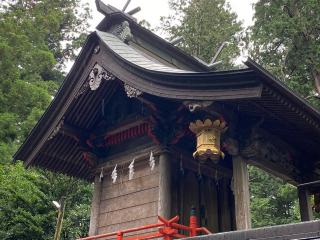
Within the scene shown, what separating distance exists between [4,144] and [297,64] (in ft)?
43.4

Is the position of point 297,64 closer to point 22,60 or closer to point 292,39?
point 292,39

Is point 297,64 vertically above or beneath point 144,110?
above

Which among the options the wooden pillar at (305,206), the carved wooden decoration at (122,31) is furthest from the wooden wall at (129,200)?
the wooden pillar at (305,206)

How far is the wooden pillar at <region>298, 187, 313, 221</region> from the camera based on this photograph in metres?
8.70

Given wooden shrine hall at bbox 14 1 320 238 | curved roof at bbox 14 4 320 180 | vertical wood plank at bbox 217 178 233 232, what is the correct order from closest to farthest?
curved roof at bbox 14 4 320 180, wooden shrine hall at bbox 14 1 320 238, vertical wood plank at bbox 217 178 233 232

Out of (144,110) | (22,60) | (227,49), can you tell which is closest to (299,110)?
(144,110)

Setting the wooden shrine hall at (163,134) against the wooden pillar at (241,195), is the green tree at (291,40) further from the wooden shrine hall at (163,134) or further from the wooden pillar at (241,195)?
the wooden pillar at (241,195)

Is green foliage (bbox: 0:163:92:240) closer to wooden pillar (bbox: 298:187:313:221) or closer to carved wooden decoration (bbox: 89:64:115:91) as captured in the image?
carved wooden decoration (bbox: 89:64:115:91)

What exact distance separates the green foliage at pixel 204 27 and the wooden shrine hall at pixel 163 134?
A: 16.5 m

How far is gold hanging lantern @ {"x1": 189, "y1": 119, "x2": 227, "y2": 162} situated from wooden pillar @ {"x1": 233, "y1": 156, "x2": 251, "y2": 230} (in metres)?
0.69

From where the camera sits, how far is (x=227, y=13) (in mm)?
27969

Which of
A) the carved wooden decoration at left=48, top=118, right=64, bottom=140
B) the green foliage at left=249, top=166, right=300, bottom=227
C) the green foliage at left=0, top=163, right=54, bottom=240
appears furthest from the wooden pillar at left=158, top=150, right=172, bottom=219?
the green foliage at left=249, top=166, right=300, bottom=227

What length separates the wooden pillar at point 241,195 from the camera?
659 centimetres

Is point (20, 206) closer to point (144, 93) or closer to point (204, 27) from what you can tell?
point (144, 93)
